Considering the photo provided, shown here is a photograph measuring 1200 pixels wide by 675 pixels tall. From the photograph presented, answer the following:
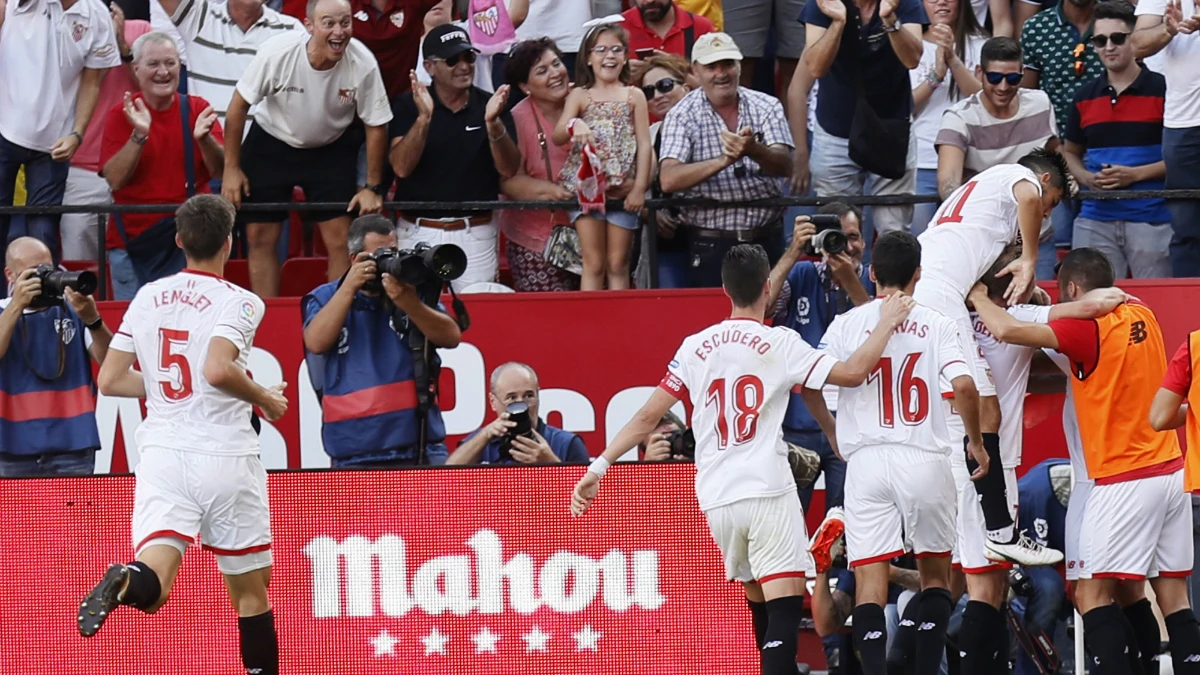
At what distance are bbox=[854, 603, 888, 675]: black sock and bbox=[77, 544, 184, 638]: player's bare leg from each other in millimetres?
3108

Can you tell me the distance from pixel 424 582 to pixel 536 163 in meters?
3.17

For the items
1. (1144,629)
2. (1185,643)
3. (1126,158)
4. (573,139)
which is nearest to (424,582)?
(573,139)

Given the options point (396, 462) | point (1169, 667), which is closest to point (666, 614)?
point (396, 462)

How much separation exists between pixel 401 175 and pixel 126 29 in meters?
2.34

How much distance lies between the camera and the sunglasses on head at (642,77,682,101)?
11.5 metres

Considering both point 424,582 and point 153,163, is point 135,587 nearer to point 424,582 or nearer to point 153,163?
point 424,582

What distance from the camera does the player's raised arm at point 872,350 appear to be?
8273 millimetres

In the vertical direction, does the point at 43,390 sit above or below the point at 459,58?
below

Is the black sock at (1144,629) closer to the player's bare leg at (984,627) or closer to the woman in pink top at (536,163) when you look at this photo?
the player's bare leg at (984,627)

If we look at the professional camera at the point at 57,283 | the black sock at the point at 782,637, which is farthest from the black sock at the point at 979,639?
the professional camera at the point at 57,283

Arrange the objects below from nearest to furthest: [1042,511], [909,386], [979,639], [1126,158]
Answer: [909,386] → [979,639] → [1042,511] → [1126,158]

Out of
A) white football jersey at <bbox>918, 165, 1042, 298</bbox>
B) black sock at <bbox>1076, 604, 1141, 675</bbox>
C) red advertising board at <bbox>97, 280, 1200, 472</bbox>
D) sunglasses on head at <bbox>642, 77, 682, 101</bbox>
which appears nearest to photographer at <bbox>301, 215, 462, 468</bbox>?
red advertising board at <bbox>97, 280, 1200, 472</bbox>

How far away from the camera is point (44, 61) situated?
11.2 metres

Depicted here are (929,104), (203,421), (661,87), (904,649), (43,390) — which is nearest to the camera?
(203,421)
